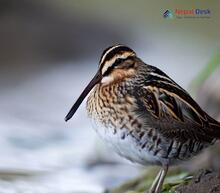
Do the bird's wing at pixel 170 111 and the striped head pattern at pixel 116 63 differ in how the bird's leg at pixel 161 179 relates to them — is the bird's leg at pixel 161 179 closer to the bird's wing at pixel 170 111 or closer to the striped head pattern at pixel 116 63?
the bird's wing at pixel 170 111

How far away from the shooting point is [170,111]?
6227 mm

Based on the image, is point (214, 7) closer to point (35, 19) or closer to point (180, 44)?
point (180, 44)

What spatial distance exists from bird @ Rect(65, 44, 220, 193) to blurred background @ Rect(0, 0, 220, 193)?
61cm

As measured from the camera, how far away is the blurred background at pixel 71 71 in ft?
28.8

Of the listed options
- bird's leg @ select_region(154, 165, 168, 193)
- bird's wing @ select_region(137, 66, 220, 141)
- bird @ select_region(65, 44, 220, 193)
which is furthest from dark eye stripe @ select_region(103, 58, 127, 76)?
bird's leg @ select_region(154, 165, 168, 193)

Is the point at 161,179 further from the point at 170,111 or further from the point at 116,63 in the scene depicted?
the point at 116,63

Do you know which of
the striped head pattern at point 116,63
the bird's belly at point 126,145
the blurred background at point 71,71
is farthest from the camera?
the blurred background at point 71,71

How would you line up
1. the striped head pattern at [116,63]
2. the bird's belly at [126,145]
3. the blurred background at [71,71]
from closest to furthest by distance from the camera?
the bird's belly at [126,145] < the striped head pattern at [116,63] < the blurred background at [71,71]

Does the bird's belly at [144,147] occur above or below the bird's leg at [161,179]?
above

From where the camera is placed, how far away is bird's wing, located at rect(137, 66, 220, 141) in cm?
618

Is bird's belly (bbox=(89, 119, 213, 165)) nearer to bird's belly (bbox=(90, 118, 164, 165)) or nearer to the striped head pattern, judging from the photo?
bird's belly (bbox=(90, 118, 164, 165))

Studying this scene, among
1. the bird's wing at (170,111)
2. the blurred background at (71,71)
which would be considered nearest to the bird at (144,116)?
the bird's wing at (170,111)

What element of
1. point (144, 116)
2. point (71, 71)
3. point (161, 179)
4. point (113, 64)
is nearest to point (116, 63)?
point (113, 64)

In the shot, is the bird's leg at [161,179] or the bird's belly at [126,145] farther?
the bird's leg at [161,179]
